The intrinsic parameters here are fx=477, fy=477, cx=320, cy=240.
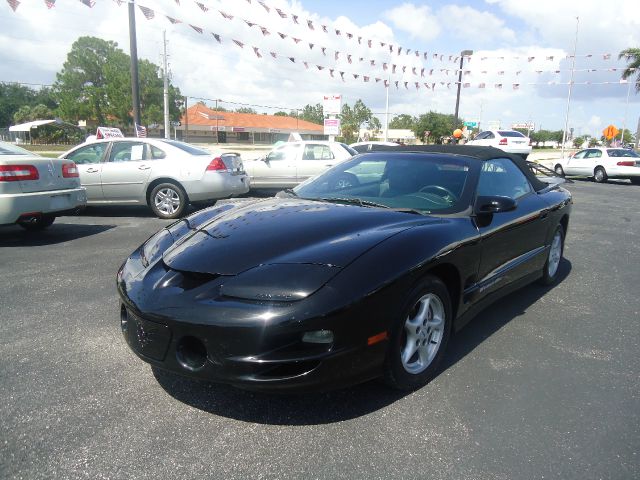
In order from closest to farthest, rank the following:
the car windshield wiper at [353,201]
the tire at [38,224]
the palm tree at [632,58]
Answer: the car windshield wiper at [353,201] < the tire at [38,224] < the palm tree at [632,58]

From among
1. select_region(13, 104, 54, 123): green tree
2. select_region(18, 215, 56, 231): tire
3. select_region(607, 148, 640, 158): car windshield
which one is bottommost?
select_region(18, 215, 56, 231): tire

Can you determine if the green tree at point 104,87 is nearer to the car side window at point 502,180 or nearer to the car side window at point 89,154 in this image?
the car side window at point 89,154

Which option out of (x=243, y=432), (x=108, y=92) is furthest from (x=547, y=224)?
(x=108, y=92)

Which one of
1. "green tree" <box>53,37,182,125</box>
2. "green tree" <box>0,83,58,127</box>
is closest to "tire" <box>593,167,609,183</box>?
"green tree" <box>53,37,182,125</box>

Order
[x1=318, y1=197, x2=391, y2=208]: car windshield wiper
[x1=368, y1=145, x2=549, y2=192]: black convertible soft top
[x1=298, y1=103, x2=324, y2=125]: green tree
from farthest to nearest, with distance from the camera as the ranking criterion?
1. [x1=298, y1=103, x2=324, y2=125]: green tree
2. [x1=368, y1=145, x2=549, y2=192]: black convertible soft top
3. [x1=318, y1=197, x2=391, y2=208]: car windshield wiper

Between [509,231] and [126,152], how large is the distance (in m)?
6.93

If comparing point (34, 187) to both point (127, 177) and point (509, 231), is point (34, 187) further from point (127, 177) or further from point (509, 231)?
point (509, 231)

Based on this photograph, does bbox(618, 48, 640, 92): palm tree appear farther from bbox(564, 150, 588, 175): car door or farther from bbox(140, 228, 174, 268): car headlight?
bbox(140, 228, 174, 268): car headlight

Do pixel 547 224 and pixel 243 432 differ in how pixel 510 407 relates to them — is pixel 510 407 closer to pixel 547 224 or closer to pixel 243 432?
pixel 243 432

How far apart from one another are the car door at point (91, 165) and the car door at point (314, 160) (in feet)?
14.5

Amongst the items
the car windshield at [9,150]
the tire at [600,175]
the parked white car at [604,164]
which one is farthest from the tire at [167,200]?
the tire at [600,175]

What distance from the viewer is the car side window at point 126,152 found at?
8.27 meters

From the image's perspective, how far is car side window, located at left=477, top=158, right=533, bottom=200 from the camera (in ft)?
11.5

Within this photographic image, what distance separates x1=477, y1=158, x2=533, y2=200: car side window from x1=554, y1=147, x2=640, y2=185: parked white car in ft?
54.1
